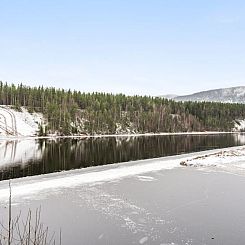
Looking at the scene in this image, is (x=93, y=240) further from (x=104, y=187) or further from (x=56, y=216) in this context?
(x=104, y=187)

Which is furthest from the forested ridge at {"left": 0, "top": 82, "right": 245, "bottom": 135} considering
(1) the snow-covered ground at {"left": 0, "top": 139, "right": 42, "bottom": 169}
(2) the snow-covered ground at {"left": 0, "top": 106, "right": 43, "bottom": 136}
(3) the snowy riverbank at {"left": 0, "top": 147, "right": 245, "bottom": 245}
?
(3) the snowy riverbank at {"left": 0, "top": 147, "right": 245, "bottom": 245}

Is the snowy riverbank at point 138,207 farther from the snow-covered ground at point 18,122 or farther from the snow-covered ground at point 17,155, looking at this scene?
the snow-covered ground at point 18,122

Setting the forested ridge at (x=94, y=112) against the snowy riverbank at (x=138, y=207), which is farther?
the forested ridge at (x=94, y=112)

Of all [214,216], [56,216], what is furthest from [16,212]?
[214,216]

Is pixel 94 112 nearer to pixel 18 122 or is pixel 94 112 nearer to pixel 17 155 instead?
pixel 18 122

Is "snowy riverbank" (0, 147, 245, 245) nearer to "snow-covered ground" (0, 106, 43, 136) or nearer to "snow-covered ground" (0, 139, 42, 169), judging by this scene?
"snow-covered ground" (0, 139, 42, 169)

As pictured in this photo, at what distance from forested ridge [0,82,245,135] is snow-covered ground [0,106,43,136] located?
184 inches

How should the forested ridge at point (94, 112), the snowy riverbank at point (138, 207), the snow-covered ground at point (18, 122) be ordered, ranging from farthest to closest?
1. the forested ridge at point (94, 112)
2. the snow-covered ground at point (18, 122)
3. the snowy riverbank at point (138, 207)

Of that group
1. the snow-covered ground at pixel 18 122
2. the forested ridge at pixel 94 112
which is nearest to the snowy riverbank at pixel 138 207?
the snow-covered ground at pixel 18 122

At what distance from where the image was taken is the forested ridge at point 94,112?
148613 millimetres

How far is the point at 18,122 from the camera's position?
129 m

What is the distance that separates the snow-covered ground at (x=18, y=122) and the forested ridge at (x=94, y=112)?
4.67 m

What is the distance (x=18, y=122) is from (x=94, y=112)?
140ft

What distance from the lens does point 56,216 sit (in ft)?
53.5
